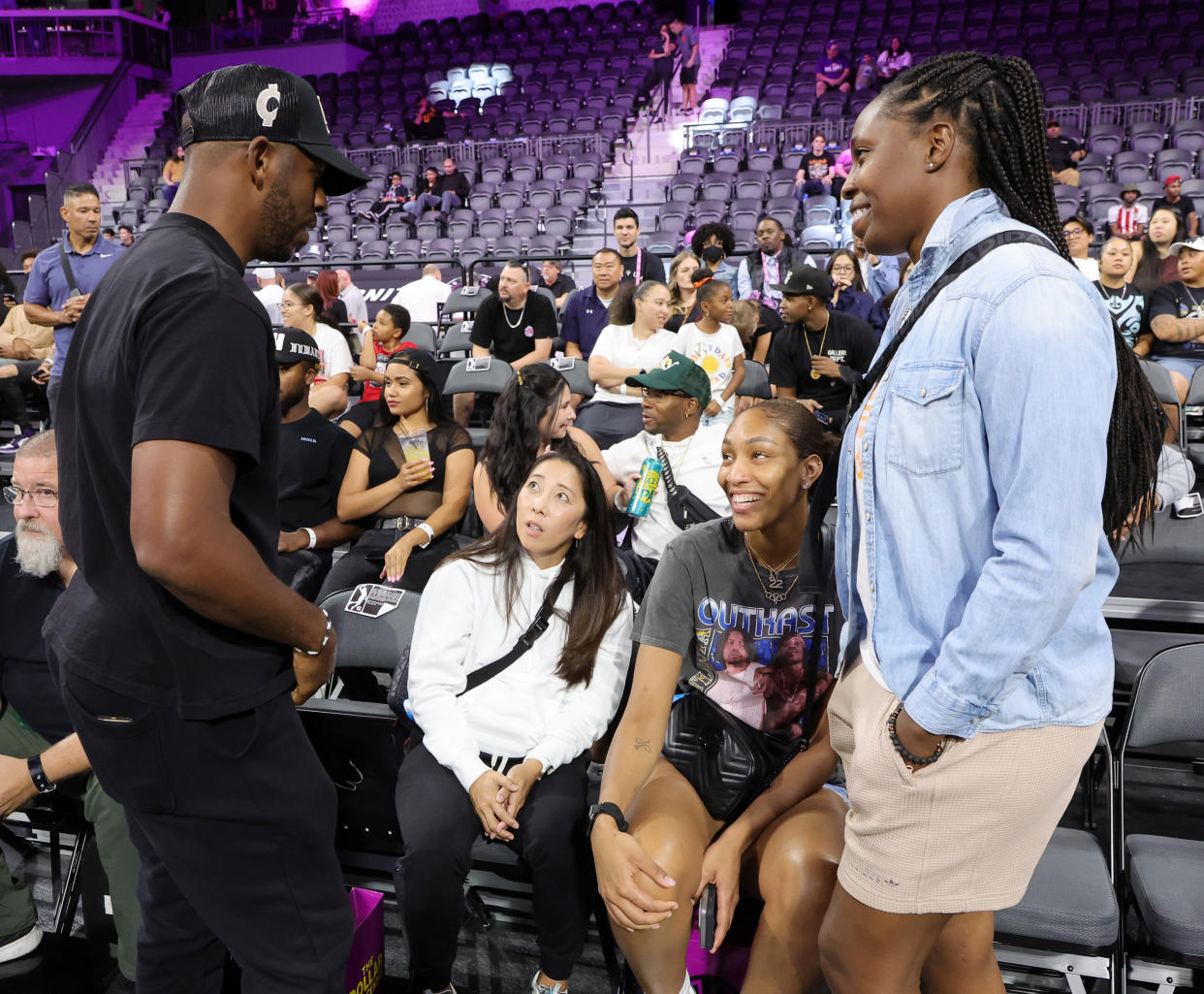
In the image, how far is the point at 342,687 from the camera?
334 centimetres

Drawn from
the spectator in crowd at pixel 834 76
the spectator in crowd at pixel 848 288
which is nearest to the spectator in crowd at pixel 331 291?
the spectator in crowd at pixel 848 288

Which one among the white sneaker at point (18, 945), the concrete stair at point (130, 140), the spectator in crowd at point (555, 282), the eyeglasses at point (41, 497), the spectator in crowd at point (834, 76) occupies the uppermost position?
the spectator in crowd at point (834, 76)

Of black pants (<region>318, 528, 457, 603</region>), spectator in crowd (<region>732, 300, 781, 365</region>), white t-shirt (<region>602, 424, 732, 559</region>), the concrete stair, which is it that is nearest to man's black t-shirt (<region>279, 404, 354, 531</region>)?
black pants (<region>318, 528, 457, 603</region>)

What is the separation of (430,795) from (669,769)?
56 centimetres

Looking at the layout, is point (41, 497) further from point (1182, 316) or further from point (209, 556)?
point (1182, 316)

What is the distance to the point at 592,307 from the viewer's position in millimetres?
6637

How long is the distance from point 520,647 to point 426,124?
587 inches

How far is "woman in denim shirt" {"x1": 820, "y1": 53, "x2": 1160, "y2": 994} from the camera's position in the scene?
3.71ft

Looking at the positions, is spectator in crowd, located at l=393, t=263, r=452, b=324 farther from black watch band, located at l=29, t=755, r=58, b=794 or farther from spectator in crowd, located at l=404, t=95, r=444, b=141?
spectator in crowd, located at l=404, t=95, r=444, b=141

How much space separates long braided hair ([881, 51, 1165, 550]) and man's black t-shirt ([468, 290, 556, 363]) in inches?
211

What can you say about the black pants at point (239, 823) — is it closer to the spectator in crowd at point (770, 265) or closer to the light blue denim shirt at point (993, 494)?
the light blue denim shirt at point (993, 494)

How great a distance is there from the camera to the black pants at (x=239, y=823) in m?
1.37

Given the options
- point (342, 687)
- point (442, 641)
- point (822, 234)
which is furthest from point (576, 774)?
point (822, 234)

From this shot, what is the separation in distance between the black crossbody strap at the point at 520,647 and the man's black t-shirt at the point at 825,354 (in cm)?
330
